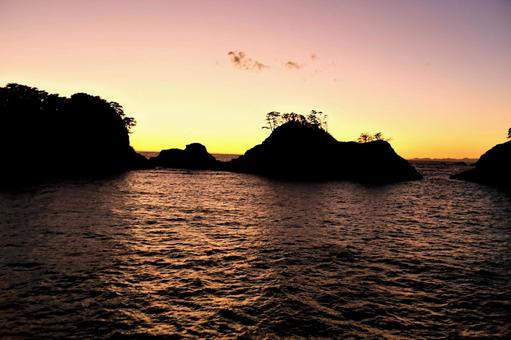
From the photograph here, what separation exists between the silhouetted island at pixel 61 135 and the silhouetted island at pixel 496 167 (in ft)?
388

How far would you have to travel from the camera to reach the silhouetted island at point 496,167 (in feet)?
297

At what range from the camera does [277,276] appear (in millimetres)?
17188

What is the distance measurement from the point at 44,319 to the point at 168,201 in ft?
117

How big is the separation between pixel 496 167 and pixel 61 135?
141820 millimetres

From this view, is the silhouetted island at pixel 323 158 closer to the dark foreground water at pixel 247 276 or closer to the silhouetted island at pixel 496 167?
the silhouetted island at pixel 496 167

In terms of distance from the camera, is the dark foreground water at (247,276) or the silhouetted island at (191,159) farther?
the silhouetted island at (191,159)

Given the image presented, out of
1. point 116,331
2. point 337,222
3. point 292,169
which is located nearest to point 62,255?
point 116,331

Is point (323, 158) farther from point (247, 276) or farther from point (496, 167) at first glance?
point (247, 276)

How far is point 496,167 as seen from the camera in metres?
95.1

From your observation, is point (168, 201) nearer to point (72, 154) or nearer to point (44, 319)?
point (44, 319)

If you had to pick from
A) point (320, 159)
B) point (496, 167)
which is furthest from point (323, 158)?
point (496, 167)

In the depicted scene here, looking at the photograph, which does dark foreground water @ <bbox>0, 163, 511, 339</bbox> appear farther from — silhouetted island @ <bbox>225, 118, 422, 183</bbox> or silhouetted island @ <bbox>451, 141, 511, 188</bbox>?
silhouetted island @ <bbox>225, 118, 422, 183</bbox>

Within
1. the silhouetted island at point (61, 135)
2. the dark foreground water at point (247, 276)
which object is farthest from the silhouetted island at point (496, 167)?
the silhouetted island at point (61, 135)

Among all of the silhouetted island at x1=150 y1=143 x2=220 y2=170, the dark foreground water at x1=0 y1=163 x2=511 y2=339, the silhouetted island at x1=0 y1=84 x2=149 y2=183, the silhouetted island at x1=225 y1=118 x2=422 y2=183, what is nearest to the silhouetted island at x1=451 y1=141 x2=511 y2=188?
the silhouetted island at x1=225 y1=118 x2=422 y2=183
